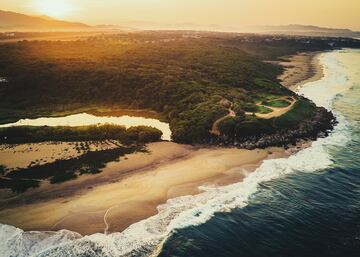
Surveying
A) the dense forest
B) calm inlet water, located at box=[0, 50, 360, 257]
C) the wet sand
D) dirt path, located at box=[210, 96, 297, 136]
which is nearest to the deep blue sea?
calm inlet water, located at box=[0, 50, 360, 257]

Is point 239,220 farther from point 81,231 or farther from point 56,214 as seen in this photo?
point 56,214

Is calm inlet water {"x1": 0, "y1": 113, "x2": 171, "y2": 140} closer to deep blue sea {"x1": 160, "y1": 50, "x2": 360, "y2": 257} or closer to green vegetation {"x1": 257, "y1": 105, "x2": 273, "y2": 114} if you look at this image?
green vegetation {"x1": 257, "y1": 105, "x2": 273, "y2": 114}

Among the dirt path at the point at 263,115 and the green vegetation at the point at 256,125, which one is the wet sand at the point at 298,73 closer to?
the dirt path at the point at 263,115

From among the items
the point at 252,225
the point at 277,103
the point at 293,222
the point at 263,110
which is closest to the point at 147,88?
the point at 263,110

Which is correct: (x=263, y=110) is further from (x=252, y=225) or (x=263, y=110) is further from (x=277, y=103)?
(x=252, y=225)

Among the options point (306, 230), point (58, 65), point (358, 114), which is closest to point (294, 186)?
point (306, 230)

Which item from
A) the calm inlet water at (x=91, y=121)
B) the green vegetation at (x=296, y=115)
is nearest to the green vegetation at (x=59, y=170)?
the calm inlet water at (x=91, y=121)

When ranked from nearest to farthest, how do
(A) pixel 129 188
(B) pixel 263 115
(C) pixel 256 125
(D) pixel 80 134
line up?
1. (A) pixel 129 188
2. (D) pixel 80 134
3. (C) pixel 256 125
4. (B) pixel 263 115
